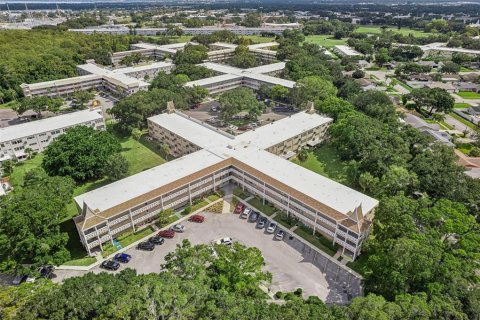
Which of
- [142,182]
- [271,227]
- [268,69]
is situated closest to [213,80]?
[268,69]

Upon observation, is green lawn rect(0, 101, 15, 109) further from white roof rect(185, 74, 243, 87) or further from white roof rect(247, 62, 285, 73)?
white roof rect(247, 62, 285, 73)

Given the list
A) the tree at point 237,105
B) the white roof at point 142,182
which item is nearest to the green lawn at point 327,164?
the tree at point 237,105

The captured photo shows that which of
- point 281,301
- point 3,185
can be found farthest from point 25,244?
point 281,301

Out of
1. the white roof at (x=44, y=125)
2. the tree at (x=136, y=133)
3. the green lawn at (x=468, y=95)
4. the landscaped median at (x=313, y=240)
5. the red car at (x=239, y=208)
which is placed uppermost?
the white roof at (x=44, y=125)

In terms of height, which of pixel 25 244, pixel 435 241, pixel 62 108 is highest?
pixel 435 241

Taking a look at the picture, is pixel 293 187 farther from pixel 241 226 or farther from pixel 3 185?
pixel 3 185

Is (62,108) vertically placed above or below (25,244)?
below

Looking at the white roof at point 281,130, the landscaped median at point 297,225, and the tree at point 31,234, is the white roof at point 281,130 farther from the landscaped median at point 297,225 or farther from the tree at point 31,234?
the tree at point 31,234
